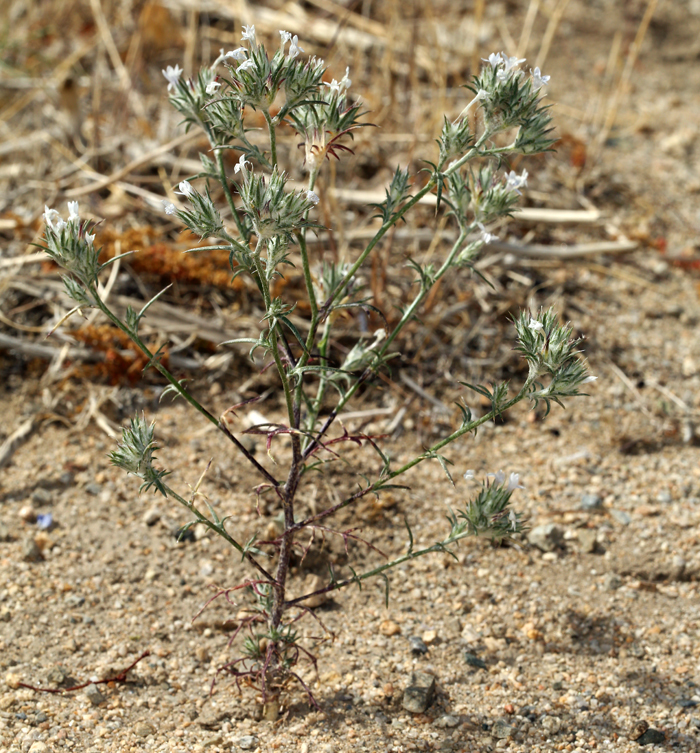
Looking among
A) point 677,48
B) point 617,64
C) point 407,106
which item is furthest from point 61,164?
point 677,48

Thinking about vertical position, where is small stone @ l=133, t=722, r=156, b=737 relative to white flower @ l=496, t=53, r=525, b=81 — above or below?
below

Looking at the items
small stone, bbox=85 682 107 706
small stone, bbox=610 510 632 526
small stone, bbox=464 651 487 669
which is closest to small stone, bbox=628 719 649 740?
small stone, bbox=464 651 487 669

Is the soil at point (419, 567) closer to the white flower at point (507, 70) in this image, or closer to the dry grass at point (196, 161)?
the dry grass at point (196, 161)

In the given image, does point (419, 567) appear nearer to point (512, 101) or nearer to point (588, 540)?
point (588, 540)

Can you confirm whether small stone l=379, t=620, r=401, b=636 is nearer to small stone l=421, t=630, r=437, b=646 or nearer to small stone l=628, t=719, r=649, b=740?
small stone l=421, t=630, r=437, b=646

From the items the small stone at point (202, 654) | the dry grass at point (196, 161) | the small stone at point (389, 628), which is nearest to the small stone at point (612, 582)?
the small stone at point (389, 628)

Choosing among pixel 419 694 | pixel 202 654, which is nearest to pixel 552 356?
pixel 419 694
